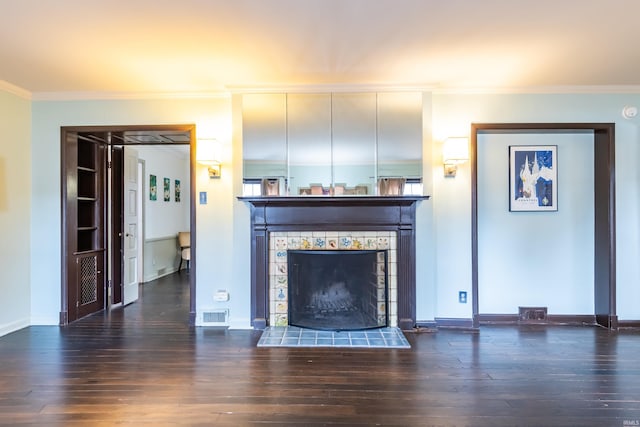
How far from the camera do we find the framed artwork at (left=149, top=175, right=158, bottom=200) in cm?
626

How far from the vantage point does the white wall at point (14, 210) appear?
3.39m

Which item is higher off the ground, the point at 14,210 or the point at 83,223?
the point at 14,210

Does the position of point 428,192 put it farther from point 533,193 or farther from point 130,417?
point 130,417

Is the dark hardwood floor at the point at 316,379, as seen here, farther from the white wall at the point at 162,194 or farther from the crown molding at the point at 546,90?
the white wall at the point at 162,194

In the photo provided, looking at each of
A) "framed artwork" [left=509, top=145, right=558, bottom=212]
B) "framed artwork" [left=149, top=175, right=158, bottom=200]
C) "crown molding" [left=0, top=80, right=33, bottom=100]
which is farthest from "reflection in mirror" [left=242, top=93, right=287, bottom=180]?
"framed artwork" [left=149, top=175, right=158, bottom=200]

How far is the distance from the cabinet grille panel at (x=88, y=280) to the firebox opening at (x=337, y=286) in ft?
7.47

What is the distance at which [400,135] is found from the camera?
347 centimetres

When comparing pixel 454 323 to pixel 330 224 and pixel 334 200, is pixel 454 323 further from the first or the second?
pixel 334 200

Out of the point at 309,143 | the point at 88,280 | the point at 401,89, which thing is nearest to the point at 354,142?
the point at 309,143

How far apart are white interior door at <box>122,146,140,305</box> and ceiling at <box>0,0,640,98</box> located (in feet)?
4.08

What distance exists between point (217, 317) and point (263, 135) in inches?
71.5

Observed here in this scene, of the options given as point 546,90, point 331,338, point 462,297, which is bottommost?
point 331,338

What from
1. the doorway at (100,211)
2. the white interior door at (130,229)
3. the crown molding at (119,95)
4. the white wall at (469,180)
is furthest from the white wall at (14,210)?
the white wall at (469,180)

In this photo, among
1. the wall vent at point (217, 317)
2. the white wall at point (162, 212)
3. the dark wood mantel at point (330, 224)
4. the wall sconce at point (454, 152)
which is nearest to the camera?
the wall sconce at point (454, 152)
